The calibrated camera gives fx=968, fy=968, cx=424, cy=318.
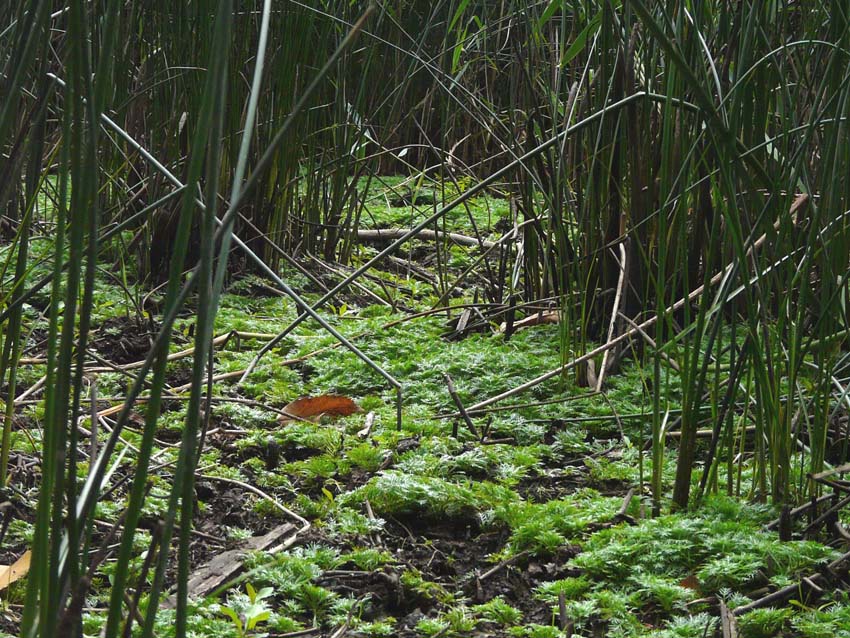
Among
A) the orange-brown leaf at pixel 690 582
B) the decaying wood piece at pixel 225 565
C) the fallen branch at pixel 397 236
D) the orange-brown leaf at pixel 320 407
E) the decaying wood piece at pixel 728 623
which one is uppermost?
the decaying wood piece at pixel 728 623

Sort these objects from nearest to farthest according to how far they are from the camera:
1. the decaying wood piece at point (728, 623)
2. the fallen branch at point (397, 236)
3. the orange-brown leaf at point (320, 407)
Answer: the decaying wood piece at point (728, 623), the orange-brown leaf at point (320, 407), the fallen branch at point (397, 236)

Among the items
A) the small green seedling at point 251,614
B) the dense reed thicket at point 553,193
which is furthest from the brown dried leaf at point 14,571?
the small green seedling at point 251,614

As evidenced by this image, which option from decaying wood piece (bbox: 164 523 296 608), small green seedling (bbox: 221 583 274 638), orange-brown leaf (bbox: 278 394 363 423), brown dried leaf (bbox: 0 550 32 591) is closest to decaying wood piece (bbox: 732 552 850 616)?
small green seedling (bbox: 221 583 274 638)

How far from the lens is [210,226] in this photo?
23.5 inches

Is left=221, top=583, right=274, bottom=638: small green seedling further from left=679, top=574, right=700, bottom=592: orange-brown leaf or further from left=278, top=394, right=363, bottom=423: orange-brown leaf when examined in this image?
left=278, top=394, right=363, bottom=423: orange-brown leaf

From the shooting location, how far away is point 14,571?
1.37 metres

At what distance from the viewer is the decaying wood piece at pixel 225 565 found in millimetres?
1469

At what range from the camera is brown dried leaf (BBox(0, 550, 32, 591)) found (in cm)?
133

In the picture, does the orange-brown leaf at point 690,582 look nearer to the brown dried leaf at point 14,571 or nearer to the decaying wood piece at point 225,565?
the decaying wood piece at point 225,565

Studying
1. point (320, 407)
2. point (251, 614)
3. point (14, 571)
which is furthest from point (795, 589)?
point (320, 407)

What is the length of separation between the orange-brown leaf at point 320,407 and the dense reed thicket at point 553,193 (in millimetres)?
537

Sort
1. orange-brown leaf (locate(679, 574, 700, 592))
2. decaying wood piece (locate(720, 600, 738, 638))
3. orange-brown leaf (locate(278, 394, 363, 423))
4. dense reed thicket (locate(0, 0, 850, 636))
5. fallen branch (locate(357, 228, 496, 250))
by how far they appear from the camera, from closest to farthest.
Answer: dense reed thicket (locate(0, 0, 850, 636)) < decaying wood piece (locate(720, 600, 738, 638)) < orange-brown leaf (locate(679, 574, 700, 592)) < orange-brown leaf (locate(278, 394, 363, 423)) < fallen branch (locate(357, 228, 496, 250))

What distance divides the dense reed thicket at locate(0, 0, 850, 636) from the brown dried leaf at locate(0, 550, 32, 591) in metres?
0.16

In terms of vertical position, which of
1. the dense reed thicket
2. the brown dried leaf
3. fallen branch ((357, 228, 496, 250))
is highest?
the dense reed thicket
